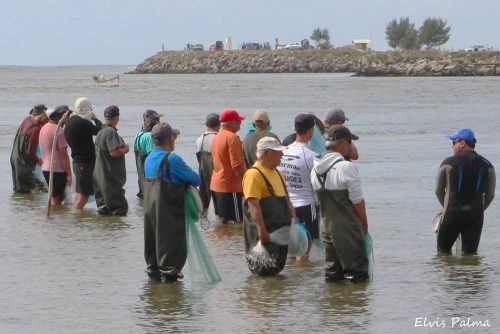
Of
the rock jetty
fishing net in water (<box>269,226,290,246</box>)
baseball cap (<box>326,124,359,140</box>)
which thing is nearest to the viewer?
baseball cap (<box>326,124,359,140</box>)

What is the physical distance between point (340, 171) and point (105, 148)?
5.51 meters

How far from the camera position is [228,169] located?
14.1m

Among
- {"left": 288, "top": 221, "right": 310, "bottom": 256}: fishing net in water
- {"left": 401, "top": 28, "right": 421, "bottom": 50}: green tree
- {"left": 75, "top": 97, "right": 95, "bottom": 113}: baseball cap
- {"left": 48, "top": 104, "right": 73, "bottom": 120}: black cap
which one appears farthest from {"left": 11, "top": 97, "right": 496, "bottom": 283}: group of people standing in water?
{"left": 401, "top": 28, "right": 421, "bottom": 50}: green tree

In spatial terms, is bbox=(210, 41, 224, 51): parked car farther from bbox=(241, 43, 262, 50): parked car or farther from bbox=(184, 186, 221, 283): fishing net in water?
bbox=(184, 186, 221, 283): fishing net in water

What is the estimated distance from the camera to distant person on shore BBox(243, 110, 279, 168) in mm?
13164

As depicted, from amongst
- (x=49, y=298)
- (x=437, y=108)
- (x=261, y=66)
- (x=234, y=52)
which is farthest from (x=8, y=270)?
(x=234, y=52)

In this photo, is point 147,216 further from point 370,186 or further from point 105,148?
point 370,186

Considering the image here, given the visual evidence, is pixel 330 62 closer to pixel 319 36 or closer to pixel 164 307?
pixel 319 36

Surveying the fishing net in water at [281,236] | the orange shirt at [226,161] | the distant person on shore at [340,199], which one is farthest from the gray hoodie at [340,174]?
the orange shirt at [226,161]

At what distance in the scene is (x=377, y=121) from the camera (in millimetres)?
40938

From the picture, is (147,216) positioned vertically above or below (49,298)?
above

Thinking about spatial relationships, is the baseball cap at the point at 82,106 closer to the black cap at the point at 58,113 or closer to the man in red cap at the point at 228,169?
the black cap at the point at 58,113
